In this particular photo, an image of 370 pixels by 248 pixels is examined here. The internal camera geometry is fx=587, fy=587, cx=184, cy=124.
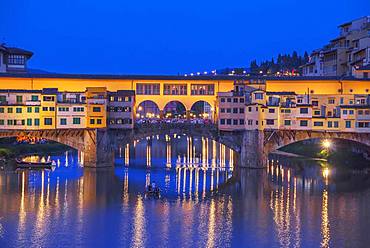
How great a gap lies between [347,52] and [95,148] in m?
35.7

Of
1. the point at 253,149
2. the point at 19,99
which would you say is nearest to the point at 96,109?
the point at 19,99

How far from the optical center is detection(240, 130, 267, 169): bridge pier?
176 ft

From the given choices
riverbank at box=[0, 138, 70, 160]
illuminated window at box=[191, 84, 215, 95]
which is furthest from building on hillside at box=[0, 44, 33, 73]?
illuminated window at box=[191, 84, 215, 95]

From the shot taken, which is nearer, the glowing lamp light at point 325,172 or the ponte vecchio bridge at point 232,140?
the glowing lamp light at point 325,172

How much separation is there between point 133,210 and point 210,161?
28021 mm

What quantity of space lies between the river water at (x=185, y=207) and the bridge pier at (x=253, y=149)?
1.18m

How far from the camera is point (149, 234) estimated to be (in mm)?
29719

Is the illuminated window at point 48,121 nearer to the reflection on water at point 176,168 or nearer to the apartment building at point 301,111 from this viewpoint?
the reflection on water at point 176,168

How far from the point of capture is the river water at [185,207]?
29.0 metres

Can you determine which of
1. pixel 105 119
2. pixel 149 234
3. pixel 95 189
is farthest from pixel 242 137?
pixel 149 234

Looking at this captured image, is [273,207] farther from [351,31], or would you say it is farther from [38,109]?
[351,31]

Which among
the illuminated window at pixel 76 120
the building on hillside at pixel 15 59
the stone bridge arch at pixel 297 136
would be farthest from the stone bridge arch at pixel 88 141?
the building on hillside at pixel 15 59

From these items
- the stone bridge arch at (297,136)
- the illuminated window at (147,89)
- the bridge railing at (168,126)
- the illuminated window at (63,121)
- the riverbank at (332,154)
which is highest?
the illuminated window at (147,89)

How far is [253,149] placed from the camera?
54.1 metres
